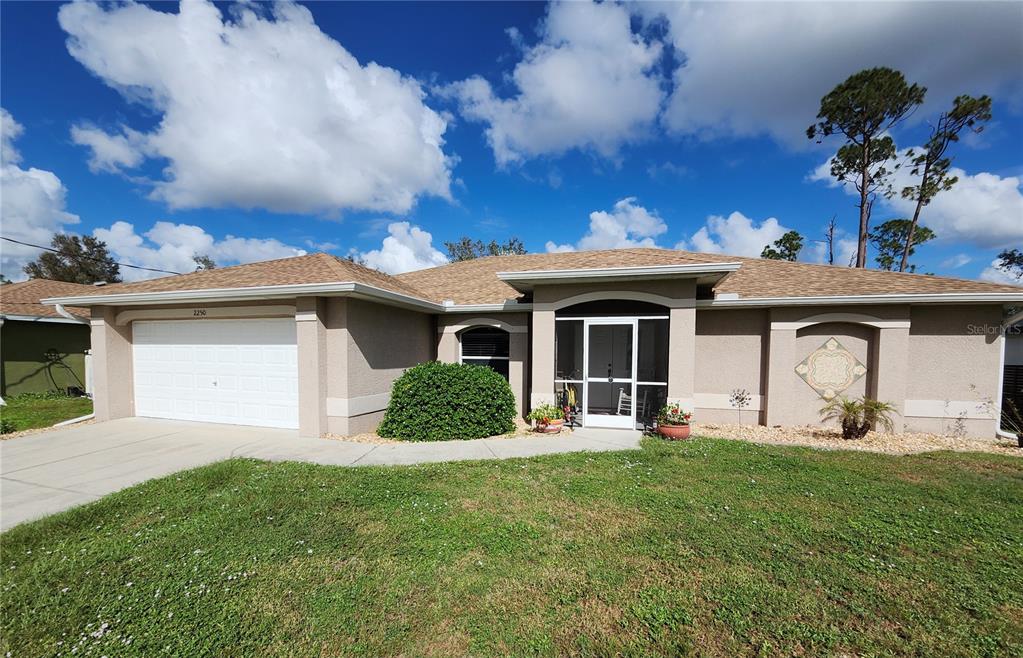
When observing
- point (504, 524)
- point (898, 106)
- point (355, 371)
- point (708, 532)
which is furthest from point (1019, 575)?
point (898, 106)

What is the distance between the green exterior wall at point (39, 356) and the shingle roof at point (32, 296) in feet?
1.44

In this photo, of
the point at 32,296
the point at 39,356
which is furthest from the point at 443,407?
the point at 32,296

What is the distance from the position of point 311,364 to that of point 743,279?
10861 millimetres

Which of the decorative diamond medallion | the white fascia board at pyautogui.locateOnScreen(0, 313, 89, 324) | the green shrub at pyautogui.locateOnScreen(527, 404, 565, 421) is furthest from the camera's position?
the white fascia board at pyautogui.locateOnScreen(0, 313, 89, 324)

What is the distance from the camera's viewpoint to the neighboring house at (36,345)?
41.9 feet

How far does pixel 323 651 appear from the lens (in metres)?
2.57

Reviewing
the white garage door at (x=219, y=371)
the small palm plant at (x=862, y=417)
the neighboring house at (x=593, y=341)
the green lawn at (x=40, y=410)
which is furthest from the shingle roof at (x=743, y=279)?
the green lawn at (x=40, y=410)

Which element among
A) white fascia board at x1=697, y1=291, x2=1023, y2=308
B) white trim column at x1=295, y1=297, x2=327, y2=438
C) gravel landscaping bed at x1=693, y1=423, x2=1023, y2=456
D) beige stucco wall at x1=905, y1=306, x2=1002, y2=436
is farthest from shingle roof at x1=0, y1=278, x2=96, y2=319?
beige stucco wall at x1=905, y1=306, x2=1002, y2=436

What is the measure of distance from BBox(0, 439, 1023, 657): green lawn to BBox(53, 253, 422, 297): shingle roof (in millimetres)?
4156

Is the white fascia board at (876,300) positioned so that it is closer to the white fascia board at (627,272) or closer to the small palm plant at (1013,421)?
the white fascia board at (627,272)

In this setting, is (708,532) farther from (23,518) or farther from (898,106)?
(898,106)

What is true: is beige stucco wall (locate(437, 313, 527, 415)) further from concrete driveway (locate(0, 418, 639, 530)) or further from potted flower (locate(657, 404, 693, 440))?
potted flower (locate(657, 404, 693, 440))

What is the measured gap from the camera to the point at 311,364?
781 centimetres

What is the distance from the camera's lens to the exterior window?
11125 mm
